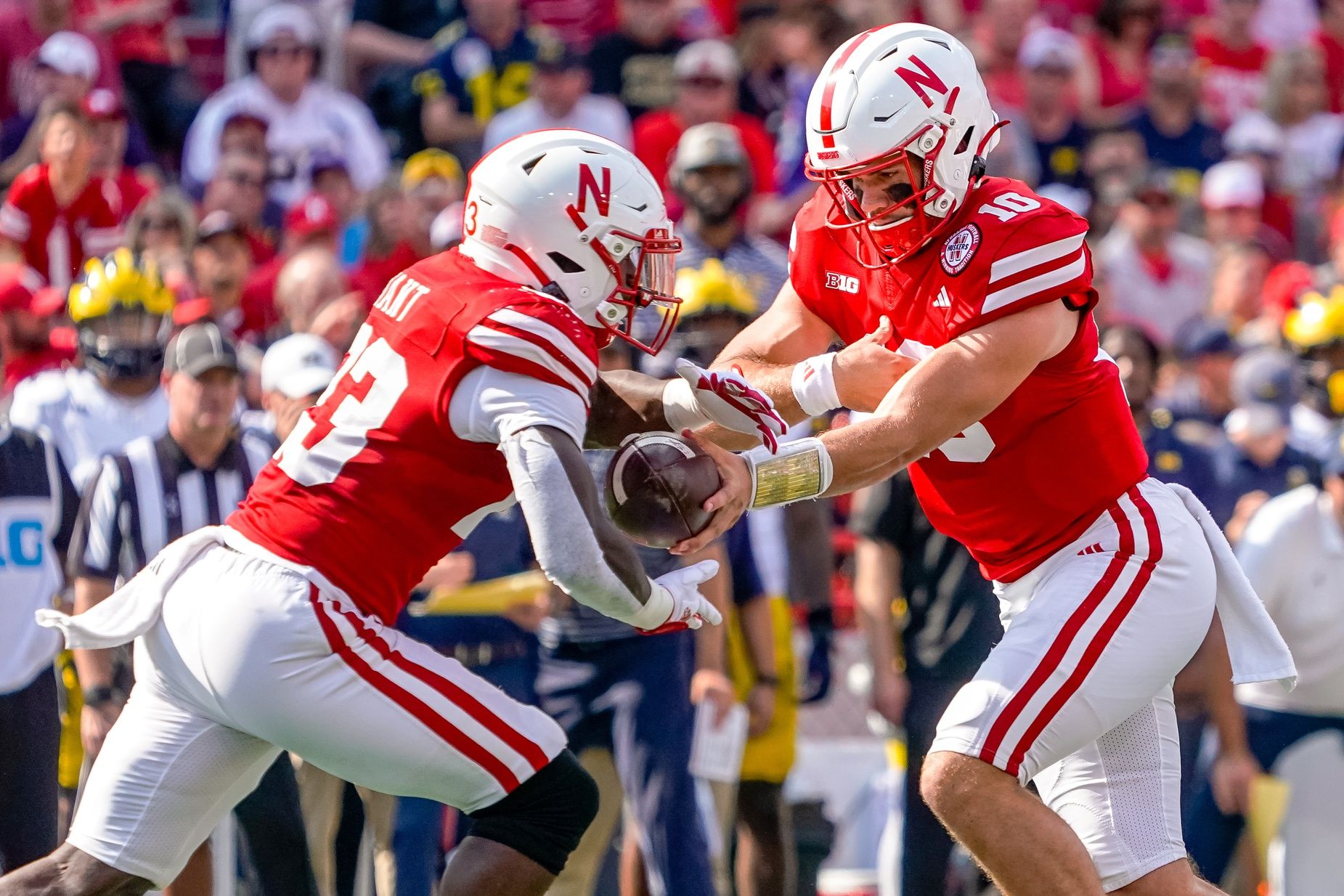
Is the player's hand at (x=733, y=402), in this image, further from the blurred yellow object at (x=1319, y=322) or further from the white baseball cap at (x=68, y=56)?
the white baseball cap at (x=68, y=56)

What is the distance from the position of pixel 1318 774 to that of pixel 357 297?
3771 mm

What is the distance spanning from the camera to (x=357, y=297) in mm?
7184

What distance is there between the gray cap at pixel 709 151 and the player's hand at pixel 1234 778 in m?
2.64

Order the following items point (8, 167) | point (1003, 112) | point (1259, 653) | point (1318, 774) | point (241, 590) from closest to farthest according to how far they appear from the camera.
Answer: point (241, 590) → point (1259, 653) → point (1318, 774) → point (8, 167) → point (1003, 112)

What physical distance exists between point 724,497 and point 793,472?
0.53 ft

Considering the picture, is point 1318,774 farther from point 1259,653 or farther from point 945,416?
point 945,416

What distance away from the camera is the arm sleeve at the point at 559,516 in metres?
3.51

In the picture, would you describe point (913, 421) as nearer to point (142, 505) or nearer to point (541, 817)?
point (541, 817)

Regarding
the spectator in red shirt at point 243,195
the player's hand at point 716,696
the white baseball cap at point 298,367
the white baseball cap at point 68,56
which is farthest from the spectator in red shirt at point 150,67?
the player's hand at point 716,696

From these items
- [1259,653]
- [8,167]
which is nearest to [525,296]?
[1259,653]

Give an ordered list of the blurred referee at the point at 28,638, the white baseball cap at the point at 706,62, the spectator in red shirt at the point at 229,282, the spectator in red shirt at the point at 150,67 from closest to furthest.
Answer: the blurred referee at the point at 28,638, the spectator in red shirt at the point at 229,282, the white baseball cap at the point at 706,62, the spectator in red shirt at the point at 150,67

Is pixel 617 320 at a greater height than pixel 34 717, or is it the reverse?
pixel 617 320

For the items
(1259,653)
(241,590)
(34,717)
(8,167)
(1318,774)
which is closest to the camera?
(241,590)

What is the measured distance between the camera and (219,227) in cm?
759
